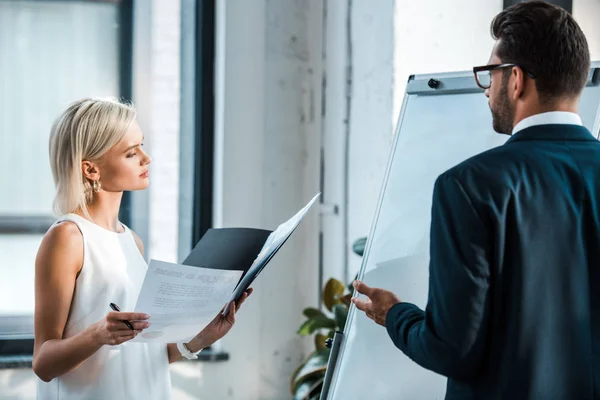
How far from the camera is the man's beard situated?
1138 mm

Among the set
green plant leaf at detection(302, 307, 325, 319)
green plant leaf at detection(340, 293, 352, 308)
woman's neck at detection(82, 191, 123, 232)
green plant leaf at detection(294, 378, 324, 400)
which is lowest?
green plant leaf at detection(294, 378, 324, 400)

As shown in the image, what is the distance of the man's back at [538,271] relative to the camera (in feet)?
3.46

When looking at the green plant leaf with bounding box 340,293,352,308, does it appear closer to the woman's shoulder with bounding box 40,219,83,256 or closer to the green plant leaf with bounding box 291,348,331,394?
the green plant leaf with bounding box 291,348,331,394

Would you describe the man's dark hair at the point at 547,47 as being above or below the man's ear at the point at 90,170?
above

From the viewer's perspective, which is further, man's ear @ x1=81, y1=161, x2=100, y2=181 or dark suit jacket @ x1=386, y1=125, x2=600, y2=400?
man's ear @ x1=81, y1=161, x2=100, y2=181

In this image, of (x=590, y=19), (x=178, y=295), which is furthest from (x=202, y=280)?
(x=590, y=19)

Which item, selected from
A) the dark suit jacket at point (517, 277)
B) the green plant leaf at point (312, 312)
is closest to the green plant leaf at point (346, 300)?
the green plant leaf at point (312, 312)

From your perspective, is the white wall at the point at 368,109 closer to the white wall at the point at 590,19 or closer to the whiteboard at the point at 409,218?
the white wall at the point at 590,19

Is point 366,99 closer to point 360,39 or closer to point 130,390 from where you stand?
point 360,39

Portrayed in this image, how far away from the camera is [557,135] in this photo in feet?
3.65

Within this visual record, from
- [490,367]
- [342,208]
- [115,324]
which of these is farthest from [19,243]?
[490,367]

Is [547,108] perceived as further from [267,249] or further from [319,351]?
[319,351]

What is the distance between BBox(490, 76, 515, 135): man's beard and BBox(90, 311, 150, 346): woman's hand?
664mm

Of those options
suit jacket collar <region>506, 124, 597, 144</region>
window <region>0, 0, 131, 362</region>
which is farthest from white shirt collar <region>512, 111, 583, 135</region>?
window <region>0, 0, 131, 362</region>
